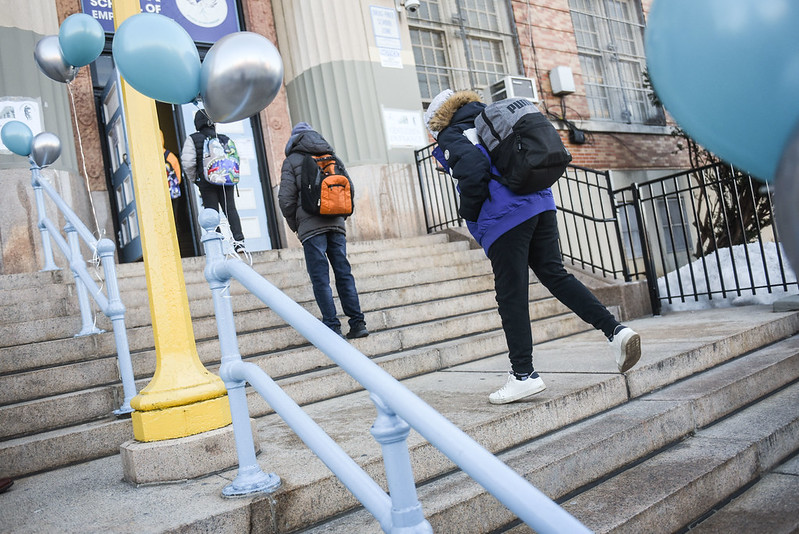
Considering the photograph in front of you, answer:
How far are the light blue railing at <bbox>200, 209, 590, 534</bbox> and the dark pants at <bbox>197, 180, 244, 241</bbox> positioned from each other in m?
3.68

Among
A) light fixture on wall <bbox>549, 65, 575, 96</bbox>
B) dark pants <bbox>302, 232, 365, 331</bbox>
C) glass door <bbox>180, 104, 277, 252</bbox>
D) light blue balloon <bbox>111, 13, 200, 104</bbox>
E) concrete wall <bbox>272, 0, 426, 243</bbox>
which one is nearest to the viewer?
light blue balloon <bbox>111, 13, 200, 104</bbox>

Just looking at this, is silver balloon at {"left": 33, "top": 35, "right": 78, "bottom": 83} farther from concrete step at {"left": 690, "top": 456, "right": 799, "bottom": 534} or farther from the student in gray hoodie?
concrete step at {"left": 690, "top": 456, "right": 799, "bottom": 534}

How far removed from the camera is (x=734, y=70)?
104 centimetres

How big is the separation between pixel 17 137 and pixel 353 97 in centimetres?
483

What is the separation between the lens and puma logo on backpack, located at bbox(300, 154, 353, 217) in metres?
4.60

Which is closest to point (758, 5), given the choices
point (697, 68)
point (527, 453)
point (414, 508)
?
point (697, 68)

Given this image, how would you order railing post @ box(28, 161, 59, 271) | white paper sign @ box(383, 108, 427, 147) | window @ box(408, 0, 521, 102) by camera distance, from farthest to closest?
window @ box(408, 0, 521, 102), white paper sign @ box(383, 108, 427, 147), railing post @ box(28, 161, 59, 271)

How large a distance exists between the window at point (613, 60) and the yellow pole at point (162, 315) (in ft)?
34.8

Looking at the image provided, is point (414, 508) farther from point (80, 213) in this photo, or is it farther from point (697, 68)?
point (80, 213)

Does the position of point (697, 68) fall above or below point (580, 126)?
below

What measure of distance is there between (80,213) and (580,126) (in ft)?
28.1

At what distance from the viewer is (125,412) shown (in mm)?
3287

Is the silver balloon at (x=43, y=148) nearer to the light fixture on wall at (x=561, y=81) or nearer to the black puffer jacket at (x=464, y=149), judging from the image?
the black puffer jacket at (x=464, y=149)

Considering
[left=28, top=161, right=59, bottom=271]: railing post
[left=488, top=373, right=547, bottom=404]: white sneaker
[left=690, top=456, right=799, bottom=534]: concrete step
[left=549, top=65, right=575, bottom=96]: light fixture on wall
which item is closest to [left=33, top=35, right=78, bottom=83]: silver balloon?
[left=28, top=161, right=59, bottom=271]: railing post
